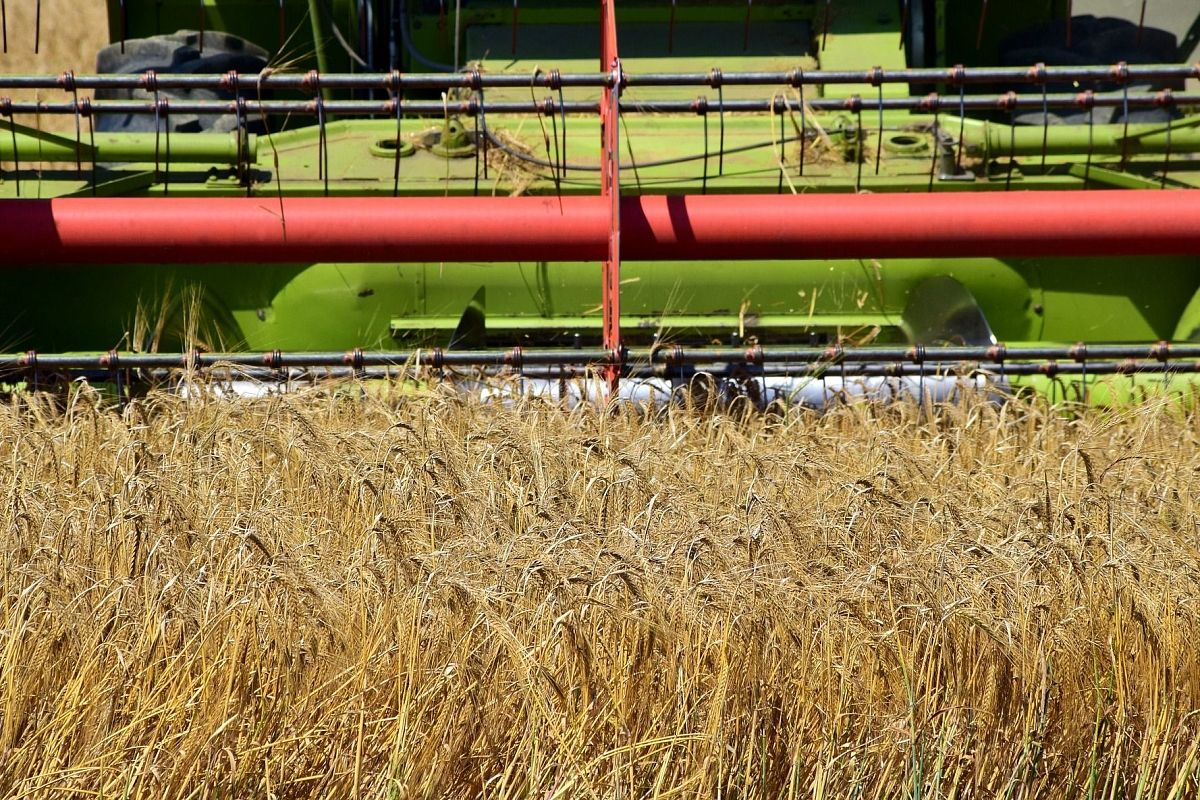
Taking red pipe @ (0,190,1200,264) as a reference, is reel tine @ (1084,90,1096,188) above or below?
above

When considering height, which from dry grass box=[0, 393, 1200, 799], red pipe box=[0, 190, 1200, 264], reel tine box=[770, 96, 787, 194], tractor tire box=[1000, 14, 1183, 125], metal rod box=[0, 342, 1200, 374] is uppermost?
tractor tire box=[1000, 14, 1183, 125]

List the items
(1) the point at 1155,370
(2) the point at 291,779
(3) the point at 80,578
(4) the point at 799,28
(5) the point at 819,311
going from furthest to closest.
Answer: (4) the point at 799,28 → (5) the point at 819,311 → (1) the point at 1155,370 → (3) the point at 80,578 → (2) the point at 291,779

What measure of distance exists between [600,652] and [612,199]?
5.90 ft

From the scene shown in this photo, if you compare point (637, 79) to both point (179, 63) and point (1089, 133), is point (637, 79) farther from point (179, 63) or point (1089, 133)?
point (179, 63)

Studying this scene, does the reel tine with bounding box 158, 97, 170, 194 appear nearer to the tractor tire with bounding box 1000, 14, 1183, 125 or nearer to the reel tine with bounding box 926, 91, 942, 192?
the reel tine with bounding box 926, 91, 942, 192

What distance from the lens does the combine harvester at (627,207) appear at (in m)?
3.70

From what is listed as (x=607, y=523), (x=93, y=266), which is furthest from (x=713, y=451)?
(x=93, y=266)

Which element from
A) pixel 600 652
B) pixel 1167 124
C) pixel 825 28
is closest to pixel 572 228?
pixel 600 652

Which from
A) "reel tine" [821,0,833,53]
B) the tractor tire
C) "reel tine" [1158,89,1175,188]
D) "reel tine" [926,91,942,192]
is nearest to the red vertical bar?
"reel tine" [926,91,942,192]

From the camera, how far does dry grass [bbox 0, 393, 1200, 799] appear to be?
1.99 m

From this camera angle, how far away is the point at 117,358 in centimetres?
362

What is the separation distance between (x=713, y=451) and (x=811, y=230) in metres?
0.85

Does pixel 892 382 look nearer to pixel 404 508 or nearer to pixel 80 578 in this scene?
pixel 404 508

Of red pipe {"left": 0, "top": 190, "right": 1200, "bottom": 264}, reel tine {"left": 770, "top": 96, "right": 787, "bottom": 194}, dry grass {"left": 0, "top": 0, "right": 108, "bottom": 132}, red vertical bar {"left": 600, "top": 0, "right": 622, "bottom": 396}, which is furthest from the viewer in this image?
dry grass {"left": 0, "top": 0, "right": 108, "bottom": 132}
